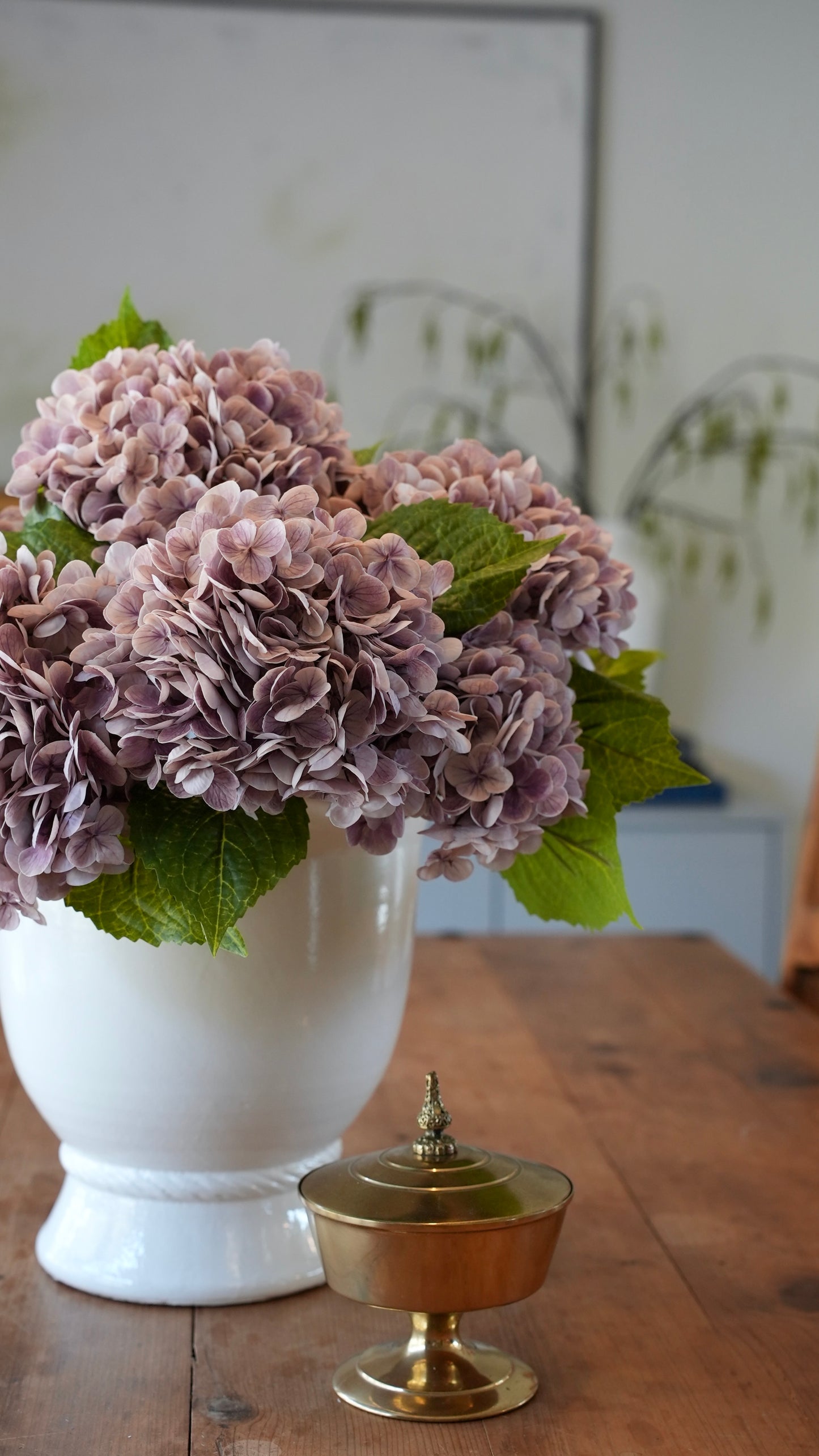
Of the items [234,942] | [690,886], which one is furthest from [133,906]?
[690,886]

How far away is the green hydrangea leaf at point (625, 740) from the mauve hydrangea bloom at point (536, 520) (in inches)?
0.8

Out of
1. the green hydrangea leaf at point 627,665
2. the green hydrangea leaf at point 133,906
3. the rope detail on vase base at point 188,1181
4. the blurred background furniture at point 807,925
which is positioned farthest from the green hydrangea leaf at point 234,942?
the blurred background furniture at point 807,925

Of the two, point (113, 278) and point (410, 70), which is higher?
point (410, 70)

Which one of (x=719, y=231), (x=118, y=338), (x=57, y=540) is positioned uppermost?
(x=719, y=231)

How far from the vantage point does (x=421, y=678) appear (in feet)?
1.54

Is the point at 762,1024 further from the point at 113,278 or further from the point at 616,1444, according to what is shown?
the point at 113,278

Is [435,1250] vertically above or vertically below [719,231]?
below

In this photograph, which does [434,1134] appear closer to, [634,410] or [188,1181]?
[188,1181]

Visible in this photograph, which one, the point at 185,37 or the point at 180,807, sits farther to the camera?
the point at 185,37

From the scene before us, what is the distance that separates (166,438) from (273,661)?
150 mm

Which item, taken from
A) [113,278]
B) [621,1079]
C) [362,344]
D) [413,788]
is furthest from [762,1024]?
[113,278]

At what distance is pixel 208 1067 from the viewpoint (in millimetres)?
572

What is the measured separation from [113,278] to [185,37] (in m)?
0.44

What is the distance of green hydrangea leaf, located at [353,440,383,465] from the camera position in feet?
2.20
